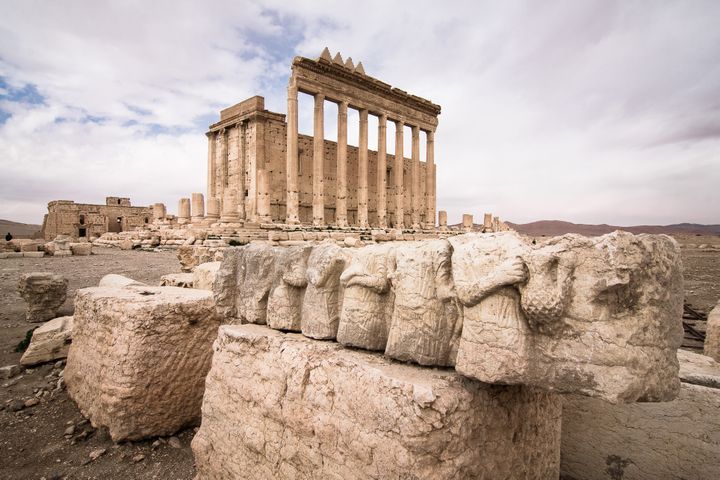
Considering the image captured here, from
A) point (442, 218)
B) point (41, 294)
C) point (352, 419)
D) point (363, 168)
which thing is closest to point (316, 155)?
point (363, 168)

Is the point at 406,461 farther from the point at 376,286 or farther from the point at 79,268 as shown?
the point at 79,268

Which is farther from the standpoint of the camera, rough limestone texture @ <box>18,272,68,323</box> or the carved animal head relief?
rough limestone texture @ <box>18,272,68,323</box>

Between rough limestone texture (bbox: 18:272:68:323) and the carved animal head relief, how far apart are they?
6.74 metres

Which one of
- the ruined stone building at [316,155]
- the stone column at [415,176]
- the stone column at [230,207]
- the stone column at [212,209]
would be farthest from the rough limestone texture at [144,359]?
the stone column at [415,176]

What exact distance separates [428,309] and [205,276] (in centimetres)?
314

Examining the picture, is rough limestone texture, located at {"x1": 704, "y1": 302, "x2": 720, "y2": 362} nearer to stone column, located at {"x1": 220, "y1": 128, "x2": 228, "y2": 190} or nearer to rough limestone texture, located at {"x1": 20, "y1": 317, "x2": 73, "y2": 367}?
rough limestone texture, located at {"x1": 20, "y1": 317, "x2": 73, "y2": 367}

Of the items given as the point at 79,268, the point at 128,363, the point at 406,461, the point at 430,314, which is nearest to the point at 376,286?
the point at 430,314

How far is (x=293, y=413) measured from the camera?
197 cm

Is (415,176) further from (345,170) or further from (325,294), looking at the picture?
(325,294)

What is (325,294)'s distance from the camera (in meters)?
2.22

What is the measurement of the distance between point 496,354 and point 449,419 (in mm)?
321

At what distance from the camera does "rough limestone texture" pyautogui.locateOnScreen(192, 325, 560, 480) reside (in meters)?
1.53

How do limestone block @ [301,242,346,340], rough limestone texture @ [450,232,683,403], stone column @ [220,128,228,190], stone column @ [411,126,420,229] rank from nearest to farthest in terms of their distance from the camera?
rough limestone texture @ [450,232,683,403]
limestone block @ [301,242,346,340]
stone column @ [220,128,228,190]
stone column @ [411,126,420,229]

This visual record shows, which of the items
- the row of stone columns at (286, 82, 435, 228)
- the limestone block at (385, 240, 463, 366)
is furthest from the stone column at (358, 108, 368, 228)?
the limestone block at (385, 240, 463, 366)
